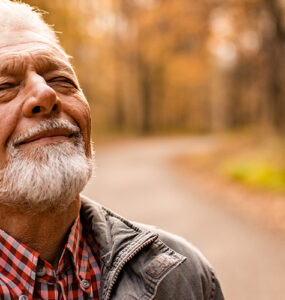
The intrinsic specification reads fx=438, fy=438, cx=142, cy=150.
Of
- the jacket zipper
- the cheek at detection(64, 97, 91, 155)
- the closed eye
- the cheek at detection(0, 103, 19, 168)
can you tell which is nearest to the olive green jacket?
the jacket zipper

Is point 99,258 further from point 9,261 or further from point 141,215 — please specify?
point 141,215

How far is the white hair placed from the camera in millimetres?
1804

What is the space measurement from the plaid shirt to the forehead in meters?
0.64

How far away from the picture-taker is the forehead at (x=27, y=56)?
5.59 ft

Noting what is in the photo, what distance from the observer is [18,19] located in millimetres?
1830

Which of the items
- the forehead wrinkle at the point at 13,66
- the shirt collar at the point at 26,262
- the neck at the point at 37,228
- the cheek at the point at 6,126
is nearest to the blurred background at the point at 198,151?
the forehead wrinkle at the point at 13,66

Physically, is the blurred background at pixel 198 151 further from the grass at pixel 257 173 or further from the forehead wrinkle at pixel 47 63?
the forehead wrinkle at pixel 47 63

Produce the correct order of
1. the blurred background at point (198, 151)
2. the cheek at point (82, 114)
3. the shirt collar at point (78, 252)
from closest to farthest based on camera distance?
the shirt collar at point (78, 252) → the cheek at point (82, 114) → the blurred background at point (198, 151)

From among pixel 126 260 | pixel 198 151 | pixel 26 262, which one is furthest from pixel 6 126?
pixel 198 151

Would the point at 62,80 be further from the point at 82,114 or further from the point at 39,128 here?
the point at 39,128

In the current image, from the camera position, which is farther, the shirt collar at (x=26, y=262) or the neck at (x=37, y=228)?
the neck at (x=37, y=228)

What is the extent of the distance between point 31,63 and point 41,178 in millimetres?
484

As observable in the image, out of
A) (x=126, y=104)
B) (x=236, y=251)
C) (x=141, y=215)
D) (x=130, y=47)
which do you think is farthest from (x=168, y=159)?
(x=126, y=104)

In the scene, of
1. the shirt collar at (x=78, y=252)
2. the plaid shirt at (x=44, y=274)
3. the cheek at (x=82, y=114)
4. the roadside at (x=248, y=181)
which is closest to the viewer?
the plaid shirt at (x=44, y=274)
